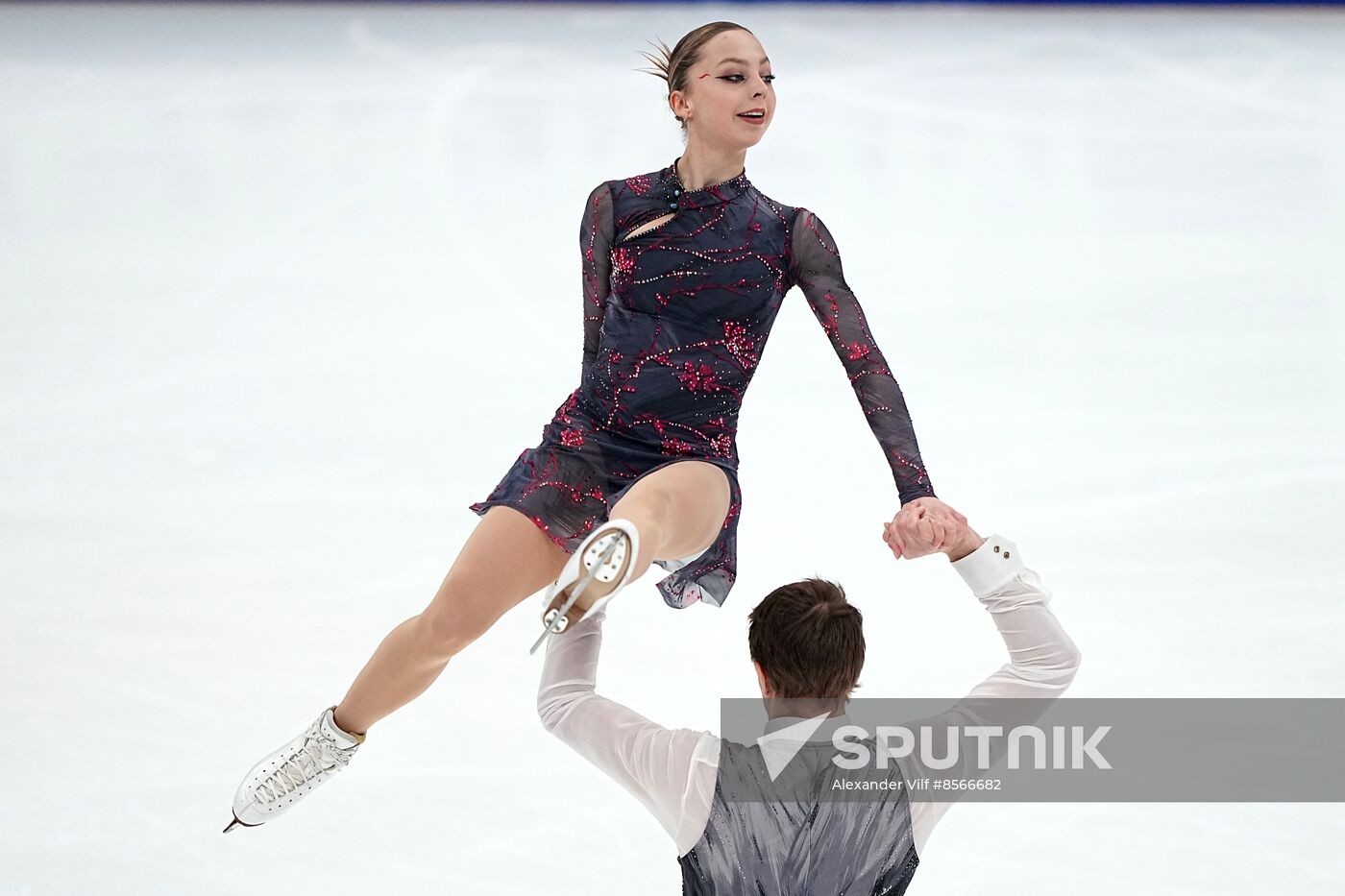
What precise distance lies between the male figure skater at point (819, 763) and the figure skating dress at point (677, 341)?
0.75 metres

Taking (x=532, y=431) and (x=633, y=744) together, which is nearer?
(x=633, y=744)

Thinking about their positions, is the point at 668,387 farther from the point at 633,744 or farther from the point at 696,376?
the point at 633,744

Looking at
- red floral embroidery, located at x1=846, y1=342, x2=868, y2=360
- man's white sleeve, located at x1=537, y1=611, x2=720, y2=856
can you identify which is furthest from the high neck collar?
man's white sleeve, located at x1=537, y1=611, x2=720, y2=856

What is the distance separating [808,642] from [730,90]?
113 cm

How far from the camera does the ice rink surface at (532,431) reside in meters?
2.87

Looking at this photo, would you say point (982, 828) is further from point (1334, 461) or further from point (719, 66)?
point (1334, 461)

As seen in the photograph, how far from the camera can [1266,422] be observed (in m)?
4.71

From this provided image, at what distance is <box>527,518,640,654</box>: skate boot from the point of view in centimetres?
206

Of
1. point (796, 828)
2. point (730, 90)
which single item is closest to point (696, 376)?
point (730, 90)

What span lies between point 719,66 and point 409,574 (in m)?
1.70

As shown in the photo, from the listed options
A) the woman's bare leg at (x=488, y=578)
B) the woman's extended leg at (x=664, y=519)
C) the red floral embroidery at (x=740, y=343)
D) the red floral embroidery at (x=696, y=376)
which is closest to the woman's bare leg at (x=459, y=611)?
the woman's bare leg at (x=488, y=578)

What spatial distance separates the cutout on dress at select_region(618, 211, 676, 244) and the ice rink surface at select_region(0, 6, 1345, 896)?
106 cm

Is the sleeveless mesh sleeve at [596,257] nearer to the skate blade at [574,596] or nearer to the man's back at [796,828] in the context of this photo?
the skate blade at [574,596]

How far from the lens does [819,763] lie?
1.82 meters
